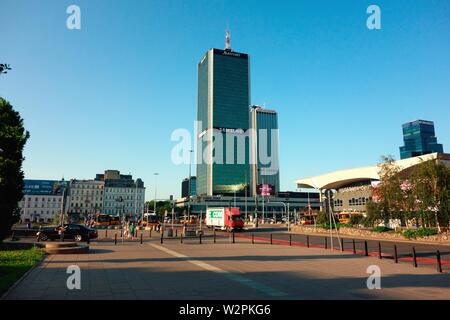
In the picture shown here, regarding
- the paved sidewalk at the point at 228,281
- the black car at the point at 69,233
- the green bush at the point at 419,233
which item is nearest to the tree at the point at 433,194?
the green bush at the point at 419,233

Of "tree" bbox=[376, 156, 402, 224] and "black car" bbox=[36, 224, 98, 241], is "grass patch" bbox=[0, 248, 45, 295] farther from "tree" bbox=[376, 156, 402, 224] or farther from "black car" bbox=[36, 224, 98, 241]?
"tree" bbox=[376, 156, 402, 224]

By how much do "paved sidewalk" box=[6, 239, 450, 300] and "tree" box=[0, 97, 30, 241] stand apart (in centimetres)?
959

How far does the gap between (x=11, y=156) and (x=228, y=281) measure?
2104 cm

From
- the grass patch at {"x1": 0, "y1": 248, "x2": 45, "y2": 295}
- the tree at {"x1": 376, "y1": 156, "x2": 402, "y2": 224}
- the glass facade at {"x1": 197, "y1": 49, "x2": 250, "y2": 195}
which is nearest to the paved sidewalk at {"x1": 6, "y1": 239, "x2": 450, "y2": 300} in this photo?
the grass patch at {"x1": 0, "y1": 248, "x2": 45, "y2": 295}

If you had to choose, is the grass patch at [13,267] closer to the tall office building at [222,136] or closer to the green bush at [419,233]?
the green bush at [419,233]

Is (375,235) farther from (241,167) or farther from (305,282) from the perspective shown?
(241,167)

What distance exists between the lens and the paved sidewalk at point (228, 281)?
9.38m

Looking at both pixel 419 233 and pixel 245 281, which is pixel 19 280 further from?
pixel 419 233

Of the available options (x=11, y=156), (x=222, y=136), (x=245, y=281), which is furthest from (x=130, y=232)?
(x=222, y=136)

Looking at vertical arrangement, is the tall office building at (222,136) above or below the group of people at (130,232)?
above

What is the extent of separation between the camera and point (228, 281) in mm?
11445

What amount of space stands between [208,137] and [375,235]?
16192 centimetres

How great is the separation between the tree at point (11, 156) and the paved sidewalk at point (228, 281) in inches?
378
